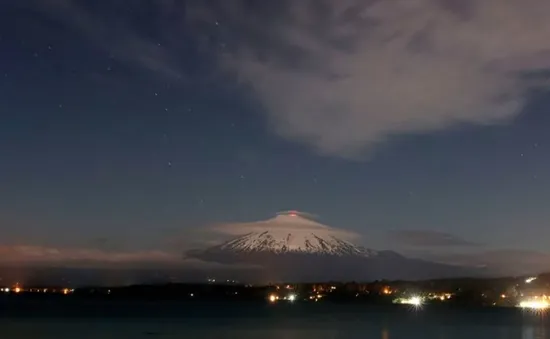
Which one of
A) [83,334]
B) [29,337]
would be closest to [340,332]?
[83,334]

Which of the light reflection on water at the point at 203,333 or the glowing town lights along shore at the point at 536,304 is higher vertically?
the glowing town lights along shore at the point at 536,304

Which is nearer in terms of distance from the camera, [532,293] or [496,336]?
[496,336]

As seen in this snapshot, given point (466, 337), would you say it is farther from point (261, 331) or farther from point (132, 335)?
point (132, 335)

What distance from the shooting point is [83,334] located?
70.3m

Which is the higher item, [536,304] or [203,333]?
[536,304]

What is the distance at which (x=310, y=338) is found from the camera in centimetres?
6950

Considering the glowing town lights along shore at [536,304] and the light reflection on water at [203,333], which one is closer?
the light reflection on water at [203,333]

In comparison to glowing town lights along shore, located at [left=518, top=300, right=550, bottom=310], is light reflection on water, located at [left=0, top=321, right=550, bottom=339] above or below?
below

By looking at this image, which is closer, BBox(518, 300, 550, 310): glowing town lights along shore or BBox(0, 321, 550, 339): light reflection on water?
BBox(0, 321, 550, 339): light reflection on water

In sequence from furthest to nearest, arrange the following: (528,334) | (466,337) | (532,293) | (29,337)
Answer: (532,293) < (528,334) < (466,337) < (29,337)

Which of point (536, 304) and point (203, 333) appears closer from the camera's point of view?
point (203, 333)

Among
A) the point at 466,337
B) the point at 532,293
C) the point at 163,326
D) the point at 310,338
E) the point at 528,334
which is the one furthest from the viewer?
the point at 532,293

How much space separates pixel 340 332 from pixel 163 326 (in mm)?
20519

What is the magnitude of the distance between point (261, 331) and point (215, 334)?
687 cm
